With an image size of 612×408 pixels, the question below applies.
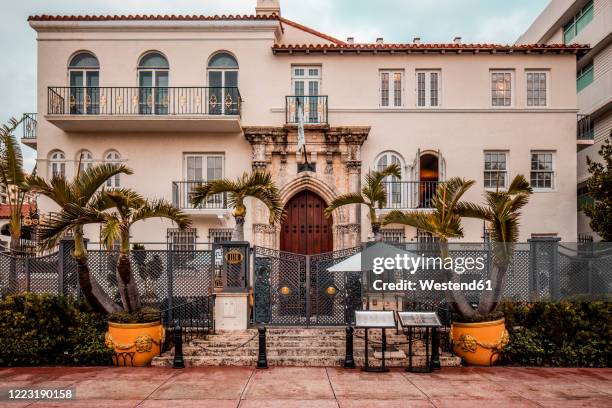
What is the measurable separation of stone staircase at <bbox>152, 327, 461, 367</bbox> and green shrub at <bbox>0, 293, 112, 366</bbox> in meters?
1.50

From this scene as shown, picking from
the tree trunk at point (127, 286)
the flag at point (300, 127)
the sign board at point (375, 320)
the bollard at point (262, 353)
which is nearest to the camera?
the sign board at point (375, 320)

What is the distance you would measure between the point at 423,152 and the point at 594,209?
568 centimetres

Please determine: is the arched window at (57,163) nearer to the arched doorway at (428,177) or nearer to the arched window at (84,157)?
the arched window at (84,157)

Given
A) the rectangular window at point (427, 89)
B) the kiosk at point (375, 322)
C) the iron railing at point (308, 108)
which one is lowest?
the kiosk at point (375, 322)

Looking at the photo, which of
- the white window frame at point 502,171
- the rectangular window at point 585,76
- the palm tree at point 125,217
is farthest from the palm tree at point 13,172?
the rectangular window at point 585,76

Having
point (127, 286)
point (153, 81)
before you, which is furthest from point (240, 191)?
point (153, 81)

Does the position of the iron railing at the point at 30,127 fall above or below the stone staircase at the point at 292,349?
above

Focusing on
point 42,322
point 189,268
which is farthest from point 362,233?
point 42,322

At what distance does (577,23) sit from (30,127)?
2343cm

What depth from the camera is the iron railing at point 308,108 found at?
1772cm

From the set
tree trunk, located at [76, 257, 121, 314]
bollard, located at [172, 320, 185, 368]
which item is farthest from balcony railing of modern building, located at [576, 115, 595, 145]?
tree trunk, located at [76, 257, 121, 314]

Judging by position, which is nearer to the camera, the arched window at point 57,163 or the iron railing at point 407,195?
the iron railing at point 407,195

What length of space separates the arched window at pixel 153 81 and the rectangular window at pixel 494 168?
11561mm

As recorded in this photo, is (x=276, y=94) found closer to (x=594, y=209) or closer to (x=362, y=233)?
(x=362, y=233)
